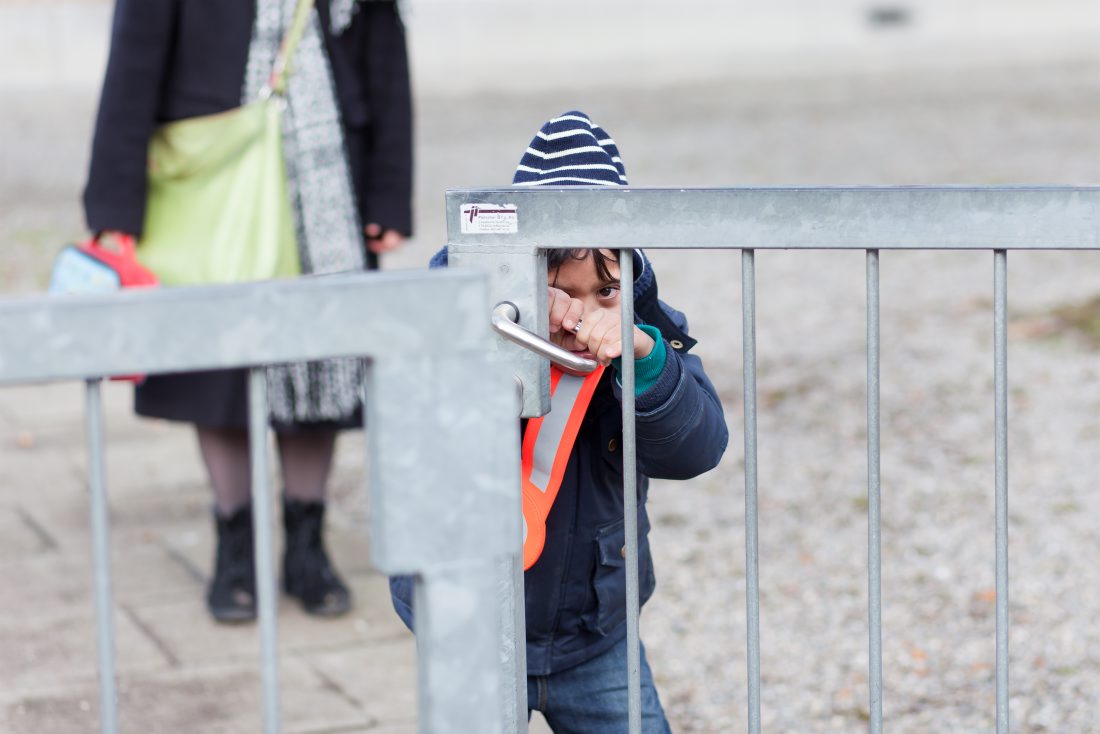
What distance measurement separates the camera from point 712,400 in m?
2.25

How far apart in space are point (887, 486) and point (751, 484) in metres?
3.28

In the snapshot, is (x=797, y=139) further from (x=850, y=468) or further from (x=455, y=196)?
(x=455, y=196)

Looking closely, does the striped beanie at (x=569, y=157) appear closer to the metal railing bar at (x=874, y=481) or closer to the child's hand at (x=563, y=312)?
Answer: the child's hand at (x=563, y=312)

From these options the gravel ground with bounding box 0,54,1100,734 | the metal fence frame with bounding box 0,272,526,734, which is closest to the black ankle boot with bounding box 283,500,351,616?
the gravel ground with bounding box 0,54,1100,734

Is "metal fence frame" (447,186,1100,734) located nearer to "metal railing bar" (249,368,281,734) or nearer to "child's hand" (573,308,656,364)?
"child's hand" (573,308,656,364)

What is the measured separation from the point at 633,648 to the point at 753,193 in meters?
0.60

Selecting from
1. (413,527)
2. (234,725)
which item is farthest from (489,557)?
(234,725)

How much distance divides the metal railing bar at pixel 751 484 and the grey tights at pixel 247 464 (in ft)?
7.40

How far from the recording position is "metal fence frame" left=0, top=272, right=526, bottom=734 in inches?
51.2

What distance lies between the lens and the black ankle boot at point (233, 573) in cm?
406

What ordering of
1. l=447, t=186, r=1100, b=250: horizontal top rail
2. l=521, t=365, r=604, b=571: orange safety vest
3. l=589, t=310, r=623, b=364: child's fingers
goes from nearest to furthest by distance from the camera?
l=447, t=186, r=1100, b=250: horizontal top rail < l=589, t=310, r=623, b=364: child's fingers < l=521, t=365, r=604, b=571: orange safety vest

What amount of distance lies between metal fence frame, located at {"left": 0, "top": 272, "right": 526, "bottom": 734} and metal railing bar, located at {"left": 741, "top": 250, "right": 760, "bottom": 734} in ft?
1.80

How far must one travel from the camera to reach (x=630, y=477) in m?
2.00

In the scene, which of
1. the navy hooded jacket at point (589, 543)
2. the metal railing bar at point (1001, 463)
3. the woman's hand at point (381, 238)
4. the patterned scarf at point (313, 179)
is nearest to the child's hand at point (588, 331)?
the navy hooded jacket at point (589, 543)
